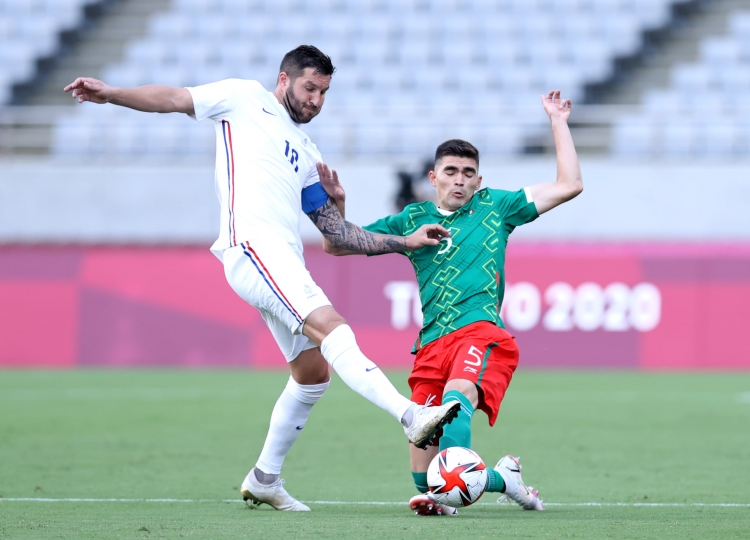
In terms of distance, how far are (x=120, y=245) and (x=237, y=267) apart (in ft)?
34.9

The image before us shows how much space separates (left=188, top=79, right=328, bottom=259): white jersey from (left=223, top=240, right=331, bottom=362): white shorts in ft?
0.21

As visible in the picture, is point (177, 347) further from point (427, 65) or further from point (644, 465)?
point (644, 465)

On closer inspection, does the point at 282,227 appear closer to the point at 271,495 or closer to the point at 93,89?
the point at 93,89

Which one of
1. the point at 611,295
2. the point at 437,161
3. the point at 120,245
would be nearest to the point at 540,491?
the point at 437,161

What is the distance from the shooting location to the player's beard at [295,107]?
211 inches

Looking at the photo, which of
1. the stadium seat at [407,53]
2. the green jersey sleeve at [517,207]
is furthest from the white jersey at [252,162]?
the stadium seat at [407,53]

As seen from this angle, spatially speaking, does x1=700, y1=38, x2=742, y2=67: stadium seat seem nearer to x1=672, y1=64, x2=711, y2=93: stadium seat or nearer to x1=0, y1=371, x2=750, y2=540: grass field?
x1=672, y1=64, x2=711, y2=93: stadium seat

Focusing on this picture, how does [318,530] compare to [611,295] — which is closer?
[318,530]

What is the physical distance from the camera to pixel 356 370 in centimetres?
487

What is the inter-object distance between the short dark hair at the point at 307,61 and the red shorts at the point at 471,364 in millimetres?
1375

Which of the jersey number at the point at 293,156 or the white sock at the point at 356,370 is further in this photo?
the jersey number at the point at 293,156

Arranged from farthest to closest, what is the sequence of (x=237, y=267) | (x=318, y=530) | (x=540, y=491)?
(x=540, y=491) → (x=237, y=267) → (x=318, y=530)

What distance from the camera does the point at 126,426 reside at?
9453 mm

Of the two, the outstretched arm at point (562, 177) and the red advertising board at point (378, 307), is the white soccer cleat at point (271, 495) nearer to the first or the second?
the outstretched arm at point (562, 177)
